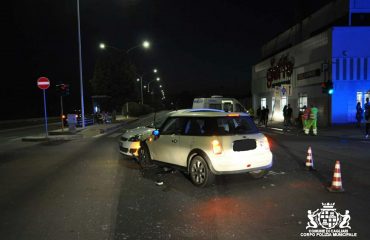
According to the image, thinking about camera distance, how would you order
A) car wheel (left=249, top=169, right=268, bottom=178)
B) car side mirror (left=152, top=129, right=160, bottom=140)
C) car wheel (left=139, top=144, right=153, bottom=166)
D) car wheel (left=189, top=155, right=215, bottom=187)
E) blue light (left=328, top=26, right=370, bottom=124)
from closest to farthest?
car wheel (left=189, top=155, right=215, bottom=187)
car wheel (left=249, top=169, right=268, bottom=178)
car side mirror (left=152, top=129, right=160, bottom=140)
car wheel (left=139, top=144, right=153, bottom=166)
blue light (left=328, top=26, right=370, bottom=124)

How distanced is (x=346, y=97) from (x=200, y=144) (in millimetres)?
20295

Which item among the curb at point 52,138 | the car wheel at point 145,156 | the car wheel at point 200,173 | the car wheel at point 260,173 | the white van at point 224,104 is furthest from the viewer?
the white van at point 224,104

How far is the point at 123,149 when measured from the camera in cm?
1138

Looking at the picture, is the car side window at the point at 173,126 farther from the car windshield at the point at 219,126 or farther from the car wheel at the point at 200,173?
the car wheel at the point at 200,173

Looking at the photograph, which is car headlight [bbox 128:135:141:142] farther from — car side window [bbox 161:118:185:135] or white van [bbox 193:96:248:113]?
white van [bbox 193:96:248:113]

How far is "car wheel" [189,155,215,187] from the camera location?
25.0 feet

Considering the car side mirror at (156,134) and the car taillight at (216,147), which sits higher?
the car side mirror at (156,134)

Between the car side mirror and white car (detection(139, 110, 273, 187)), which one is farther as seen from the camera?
the car side mirror

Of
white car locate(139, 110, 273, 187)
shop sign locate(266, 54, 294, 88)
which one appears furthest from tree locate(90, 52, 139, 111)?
white car locate(139, 110, 273, 187)

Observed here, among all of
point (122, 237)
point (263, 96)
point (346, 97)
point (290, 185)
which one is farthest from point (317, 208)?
point (263, 96)

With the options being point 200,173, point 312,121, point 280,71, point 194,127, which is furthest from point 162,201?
point 280,71

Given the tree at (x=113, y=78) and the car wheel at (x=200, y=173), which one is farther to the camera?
the tree at (x=113, y=78)

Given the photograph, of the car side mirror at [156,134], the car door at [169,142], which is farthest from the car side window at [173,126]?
the car side mirror at [156,134]

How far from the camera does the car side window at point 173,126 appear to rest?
8618 mm
